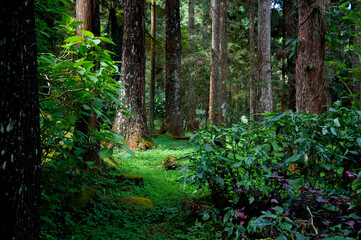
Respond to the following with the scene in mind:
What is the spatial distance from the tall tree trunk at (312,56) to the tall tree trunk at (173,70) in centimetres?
861

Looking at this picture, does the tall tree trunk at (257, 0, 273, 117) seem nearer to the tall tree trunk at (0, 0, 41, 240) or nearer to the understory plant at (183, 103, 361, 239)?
the understory plant at (183, 103, 361, 239)

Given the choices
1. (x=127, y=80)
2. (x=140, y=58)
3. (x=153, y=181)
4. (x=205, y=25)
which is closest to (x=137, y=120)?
(x=127, y=80)

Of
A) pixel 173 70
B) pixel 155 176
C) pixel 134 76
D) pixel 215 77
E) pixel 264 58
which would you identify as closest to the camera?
pixel 155 176

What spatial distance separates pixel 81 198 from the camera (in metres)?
3.59

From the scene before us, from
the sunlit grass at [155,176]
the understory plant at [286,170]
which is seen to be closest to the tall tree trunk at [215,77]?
the sunlit grass at [155,176]

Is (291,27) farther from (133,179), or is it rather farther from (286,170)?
(286,170)

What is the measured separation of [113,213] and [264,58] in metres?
11.0

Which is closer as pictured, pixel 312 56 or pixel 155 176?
pixel 312 56

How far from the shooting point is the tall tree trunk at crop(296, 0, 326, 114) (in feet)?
16.8

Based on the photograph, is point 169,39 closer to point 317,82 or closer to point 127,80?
point 127,80

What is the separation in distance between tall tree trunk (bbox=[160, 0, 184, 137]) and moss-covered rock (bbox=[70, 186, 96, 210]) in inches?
388

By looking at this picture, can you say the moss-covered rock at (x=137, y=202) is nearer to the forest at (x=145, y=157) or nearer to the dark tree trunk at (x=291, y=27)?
the forest at (x=145, y=157)

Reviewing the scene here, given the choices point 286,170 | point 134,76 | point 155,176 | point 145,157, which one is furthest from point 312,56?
point 134,76

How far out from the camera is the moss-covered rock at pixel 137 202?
13.6 ft
